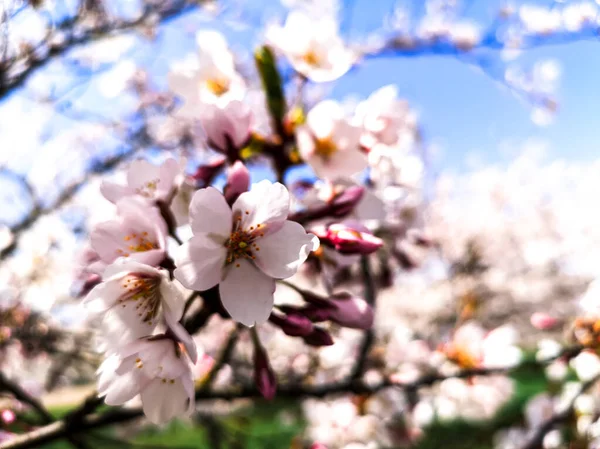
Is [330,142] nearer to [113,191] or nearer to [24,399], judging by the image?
[113,191]

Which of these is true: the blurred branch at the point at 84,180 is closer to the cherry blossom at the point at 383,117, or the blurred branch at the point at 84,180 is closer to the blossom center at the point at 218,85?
the blossom center at the point at 218,85

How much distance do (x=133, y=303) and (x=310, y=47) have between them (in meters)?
0.84

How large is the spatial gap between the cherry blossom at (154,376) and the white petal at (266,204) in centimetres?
22

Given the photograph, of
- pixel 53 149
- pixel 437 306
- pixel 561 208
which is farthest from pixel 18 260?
pixel 561 208

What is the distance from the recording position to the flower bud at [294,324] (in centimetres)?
75

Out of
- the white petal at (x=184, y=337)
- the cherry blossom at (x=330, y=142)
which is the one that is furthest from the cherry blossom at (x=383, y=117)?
the white petal at (x=184, y=337)

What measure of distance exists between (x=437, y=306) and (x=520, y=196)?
4.26m

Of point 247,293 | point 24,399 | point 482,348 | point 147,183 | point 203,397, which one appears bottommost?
point 482,348

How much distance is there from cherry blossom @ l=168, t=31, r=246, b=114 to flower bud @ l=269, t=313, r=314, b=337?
0.65m

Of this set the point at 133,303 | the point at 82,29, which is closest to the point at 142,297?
the point at 133,303

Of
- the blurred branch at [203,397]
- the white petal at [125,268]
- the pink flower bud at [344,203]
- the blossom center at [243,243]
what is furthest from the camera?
the blurred branch at [203,397]

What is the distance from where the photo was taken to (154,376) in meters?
0.70

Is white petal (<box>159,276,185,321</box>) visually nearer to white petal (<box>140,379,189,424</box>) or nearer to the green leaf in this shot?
white petal (<box>140,379,189,424</box>)

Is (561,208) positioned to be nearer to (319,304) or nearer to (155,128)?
(155,128)
